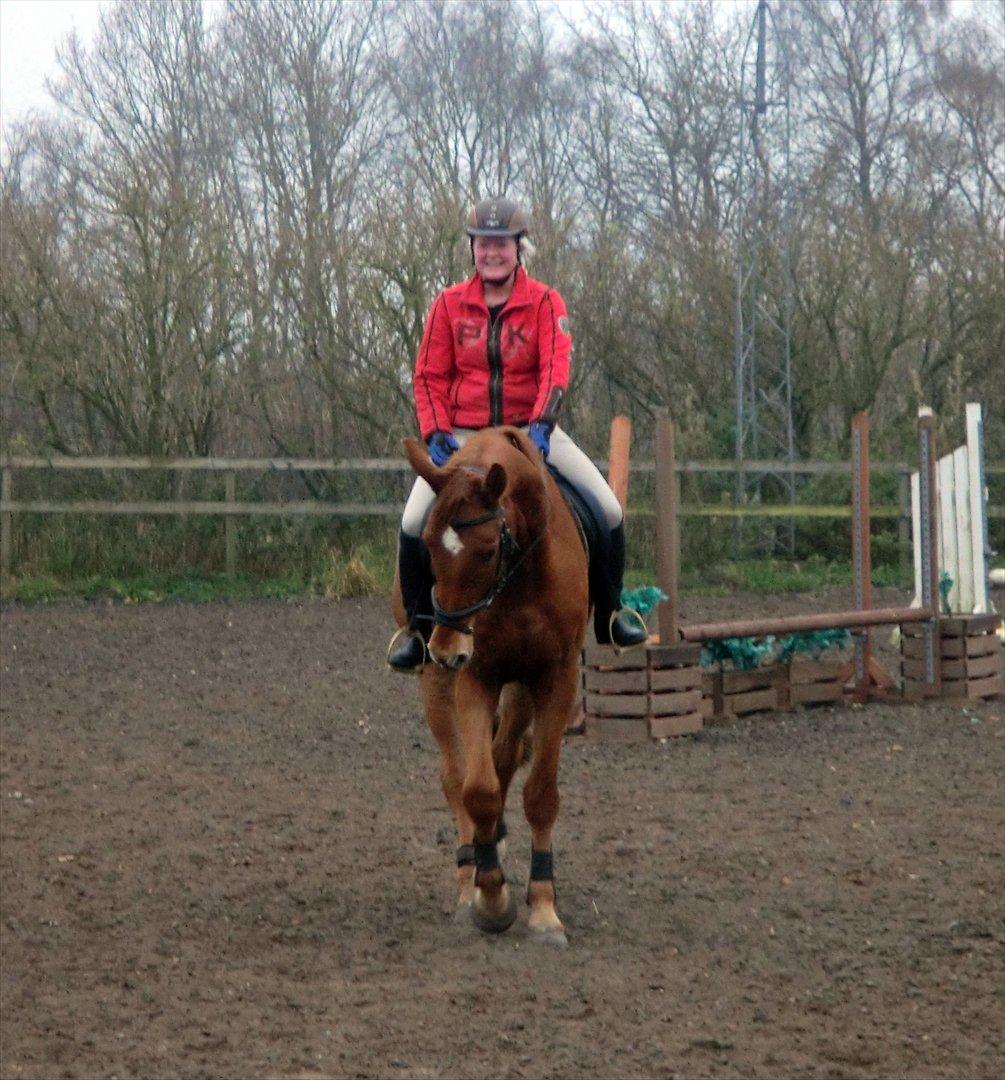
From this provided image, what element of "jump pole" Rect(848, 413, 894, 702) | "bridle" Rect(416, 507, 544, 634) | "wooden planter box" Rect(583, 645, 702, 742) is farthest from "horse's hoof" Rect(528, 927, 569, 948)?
"jump pole" Rect(848, 413, 894, 702)

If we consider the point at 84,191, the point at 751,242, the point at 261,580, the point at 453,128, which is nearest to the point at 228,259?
the point at 84,191

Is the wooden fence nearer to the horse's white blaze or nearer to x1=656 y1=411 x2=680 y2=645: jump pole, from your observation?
x1=656 y1=411 x2=680 y2=645: jump pole

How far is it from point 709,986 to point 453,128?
24288mm

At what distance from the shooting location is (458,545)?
481cm

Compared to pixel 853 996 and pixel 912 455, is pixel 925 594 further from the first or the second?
pixel 912 455

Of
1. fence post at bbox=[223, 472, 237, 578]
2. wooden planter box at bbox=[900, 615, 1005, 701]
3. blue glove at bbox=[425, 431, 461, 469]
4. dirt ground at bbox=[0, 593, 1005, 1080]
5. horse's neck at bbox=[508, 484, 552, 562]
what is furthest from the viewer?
fence post at bbox=[223, 472, 237, 578]

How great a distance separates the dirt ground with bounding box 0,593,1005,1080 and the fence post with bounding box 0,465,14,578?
24.3ft

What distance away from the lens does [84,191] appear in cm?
1919

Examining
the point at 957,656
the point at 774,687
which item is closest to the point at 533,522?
the point at 774,687

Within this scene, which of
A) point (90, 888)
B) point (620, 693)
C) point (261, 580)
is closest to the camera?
point (90, 888)

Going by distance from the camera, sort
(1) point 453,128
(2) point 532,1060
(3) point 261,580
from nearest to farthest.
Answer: (2) point 532,1060
(3) point 261,580
(1) point 453,128

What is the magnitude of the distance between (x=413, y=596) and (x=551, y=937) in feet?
4.43

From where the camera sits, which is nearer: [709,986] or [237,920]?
[709,986]

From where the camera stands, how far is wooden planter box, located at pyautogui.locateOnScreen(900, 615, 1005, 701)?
1080cm
